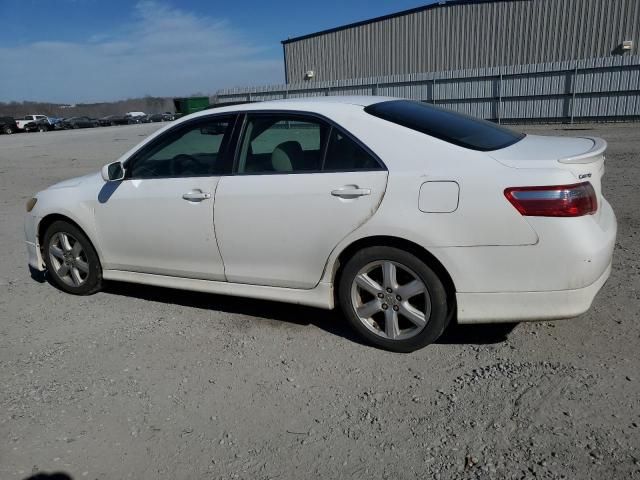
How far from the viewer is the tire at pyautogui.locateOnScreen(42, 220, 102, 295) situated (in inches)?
182

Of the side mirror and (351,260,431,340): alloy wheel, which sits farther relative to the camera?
the side mirror

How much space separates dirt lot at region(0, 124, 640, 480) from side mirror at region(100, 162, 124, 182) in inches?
42.3

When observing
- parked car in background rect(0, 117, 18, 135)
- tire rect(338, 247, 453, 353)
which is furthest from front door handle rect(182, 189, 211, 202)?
parked car in background rect(0, 117, 18, 135)

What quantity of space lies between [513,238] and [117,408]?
2398 millimetres

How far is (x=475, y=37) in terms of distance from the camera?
27969 mm

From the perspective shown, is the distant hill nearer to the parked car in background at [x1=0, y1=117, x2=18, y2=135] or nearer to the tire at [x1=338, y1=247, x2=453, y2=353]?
the parked car in background at [x1=0, y1=117, x2=18, y2=135]

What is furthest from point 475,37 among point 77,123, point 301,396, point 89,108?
point 89,108

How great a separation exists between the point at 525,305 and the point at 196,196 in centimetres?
230

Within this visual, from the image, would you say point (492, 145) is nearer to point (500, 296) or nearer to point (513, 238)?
point (513, 238)

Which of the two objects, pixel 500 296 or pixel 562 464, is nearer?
pixel 562 464

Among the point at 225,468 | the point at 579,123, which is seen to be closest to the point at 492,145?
the point at 225,468

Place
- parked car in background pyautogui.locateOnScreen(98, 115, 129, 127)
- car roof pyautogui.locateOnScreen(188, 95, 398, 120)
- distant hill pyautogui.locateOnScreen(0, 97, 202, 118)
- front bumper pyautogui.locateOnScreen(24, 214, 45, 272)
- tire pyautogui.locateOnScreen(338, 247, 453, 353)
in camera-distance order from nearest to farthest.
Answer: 1. tire pyautogui.locateOnScreen(338, 247, 453, 353)
2. car roof pyautogui.locateOnScreen(188, 95, 398, 120)
3. front bumper pyautogui.locateOnScreen(24, 214, 45, 272)
4. parked car in background pyautogui.locateOnScreen(98, 115, 129, 127)
5. distant hill pyautogui.locateOnScreen(0, 97, 202, 118)

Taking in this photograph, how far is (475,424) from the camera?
2725mm

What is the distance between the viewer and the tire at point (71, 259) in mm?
4621
